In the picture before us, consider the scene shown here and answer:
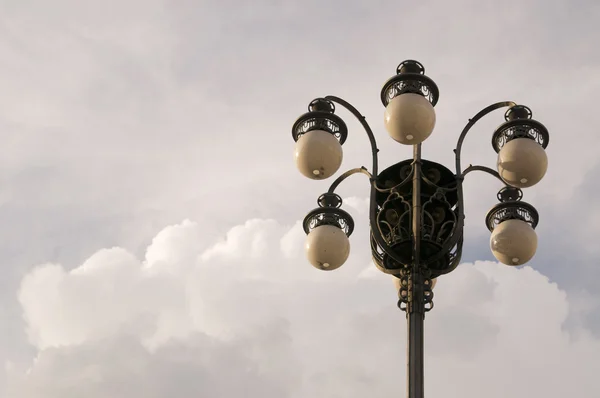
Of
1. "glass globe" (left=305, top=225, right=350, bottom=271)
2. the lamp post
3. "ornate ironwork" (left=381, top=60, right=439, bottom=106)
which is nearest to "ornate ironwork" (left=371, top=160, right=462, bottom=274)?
the lamp post

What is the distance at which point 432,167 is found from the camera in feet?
38.1

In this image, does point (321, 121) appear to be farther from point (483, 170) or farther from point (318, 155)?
point (483, 170)

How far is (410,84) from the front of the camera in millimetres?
11281

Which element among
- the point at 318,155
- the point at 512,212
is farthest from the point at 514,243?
the point at 318,155

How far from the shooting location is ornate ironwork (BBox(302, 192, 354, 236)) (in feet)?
38.5

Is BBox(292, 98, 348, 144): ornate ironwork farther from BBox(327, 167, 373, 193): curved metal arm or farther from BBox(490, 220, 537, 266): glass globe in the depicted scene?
BBox(490, 220, 537, 266): glass globe

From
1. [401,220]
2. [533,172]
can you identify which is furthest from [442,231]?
[533,172]

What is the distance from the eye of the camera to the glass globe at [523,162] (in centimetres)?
1112

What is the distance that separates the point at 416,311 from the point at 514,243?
1.42 meters

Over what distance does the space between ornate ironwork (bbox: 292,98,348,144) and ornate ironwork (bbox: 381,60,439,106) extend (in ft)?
1.96

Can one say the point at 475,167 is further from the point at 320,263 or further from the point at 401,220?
the point at 320,263

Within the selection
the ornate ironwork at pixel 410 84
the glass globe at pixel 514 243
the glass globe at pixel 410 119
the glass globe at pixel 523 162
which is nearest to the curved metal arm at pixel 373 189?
the ornate ironwork at pixel 410 84

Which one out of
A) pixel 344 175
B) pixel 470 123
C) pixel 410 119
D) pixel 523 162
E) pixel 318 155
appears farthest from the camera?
pixel 344 175

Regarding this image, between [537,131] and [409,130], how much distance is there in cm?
166
